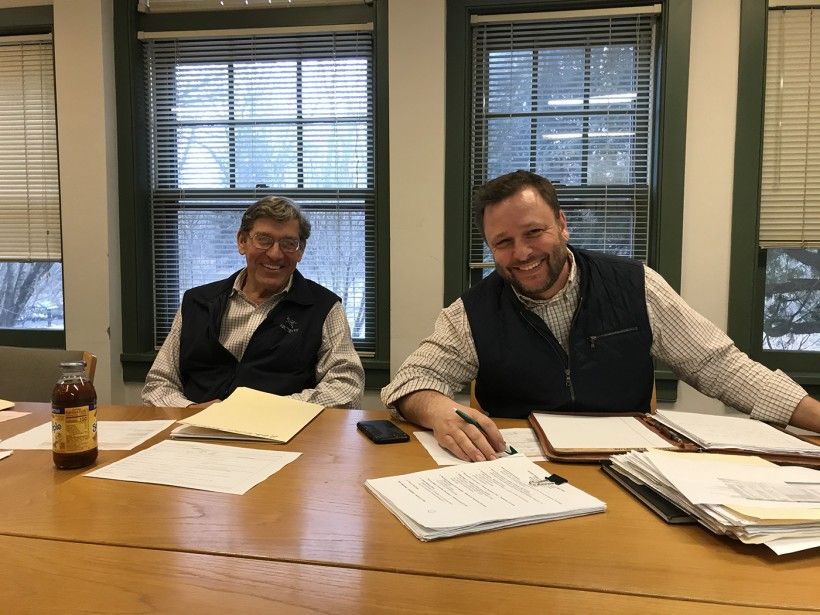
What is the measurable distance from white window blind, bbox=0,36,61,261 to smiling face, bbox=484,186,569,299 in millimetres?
2356

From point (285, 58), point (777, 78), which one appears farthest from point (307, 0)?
point (777, 78)

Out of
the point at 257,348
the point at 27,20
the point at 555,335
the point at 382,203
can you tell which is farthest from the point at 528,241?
the point at 27,20

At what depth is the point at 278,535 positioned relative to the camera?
85 centimetres

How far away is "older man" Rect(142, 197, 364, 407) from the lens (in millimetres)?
2029

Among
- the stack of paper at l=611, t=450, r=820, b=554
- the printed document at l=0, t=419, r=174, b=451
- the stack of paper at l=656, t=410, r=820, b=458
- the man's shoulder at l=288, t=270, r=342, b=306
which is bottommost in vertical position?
the printed document at l=0, t=419, r=174, b=451

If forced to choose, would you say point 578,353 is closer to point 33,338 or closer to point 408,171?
point 408,171

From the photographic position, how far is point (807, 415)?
136cm

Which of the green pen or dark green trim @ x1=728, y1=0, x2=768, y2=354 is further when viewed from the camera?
dark green trim @ x1=728, y1=0, x2=768, y2=354

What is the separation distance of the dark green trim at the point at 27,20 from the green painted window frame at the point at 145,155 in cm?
34

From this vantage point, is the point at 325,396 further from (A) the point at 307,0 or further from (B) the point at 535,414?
(A) the point at 307,0

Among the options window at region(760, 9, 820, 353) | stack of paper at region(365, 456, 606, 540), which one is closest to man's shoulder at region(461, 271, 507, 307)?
stack of paper at region(365, 456, 606, 540)

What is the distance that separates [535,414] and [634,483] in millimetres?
446

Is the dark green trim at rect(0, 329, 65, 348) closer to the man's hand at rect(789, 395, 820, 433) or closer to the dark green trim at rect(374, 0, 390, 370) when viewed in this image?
the dark green trim at rect(374, 0, 390, 370)

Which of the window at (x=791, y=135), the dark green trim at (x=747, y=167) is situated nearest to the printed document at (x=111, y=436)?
the dark green trim at (x=747, y=167)
